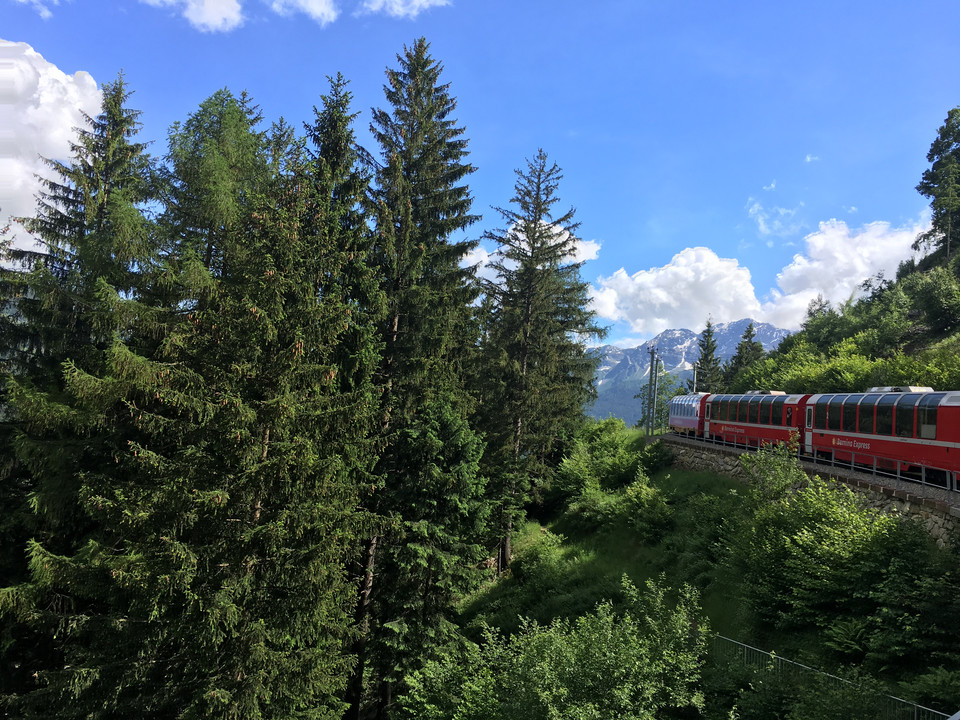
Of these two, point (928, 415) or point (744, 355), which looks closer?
point (928, 415)

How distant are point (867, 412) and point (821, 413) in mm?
2920

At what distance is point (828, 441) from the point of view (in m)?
21.7

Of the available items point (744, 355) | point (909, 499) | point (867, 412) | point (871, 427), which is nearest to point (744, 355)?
point (744, 355)

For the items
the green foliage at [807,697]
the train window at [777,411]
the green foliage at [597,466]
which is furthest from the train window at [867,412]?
the green foliage at [807,697]

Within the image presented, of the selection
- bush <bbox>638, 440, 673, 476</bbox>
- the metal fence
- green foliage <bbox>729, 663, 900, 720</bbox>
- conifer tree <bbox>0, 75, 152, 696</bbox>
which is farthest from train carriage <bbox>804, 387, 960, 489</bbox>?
conifer tree <bbox>0, 75, 152, 696</bbox>

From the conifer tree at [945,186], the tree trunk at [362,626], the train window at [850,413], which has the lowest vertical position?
A: the tree trunk at [362,626]

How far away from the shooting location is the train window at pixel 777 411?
2506 cm

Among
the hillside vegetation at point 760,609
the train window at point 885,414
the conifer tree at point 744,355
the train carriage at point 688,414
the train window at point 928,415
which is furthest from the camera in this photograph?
the conifer tree at point 744,355

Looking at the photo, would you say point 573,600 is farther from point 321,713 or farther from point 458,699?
point 321,713

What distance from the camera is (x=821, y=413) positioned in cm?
2219

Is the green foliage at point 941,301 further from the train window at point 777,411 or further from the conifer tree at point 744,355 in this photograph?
the conifer tree at point 744,355

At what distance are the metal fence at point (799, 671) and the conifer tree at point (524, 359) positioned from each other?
11.0m

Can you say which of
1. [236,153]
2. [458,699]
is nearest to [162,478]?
[458,699]

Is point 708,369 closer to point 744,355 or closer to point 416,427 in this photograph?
point 744,355
